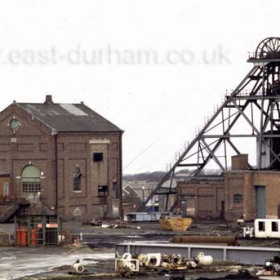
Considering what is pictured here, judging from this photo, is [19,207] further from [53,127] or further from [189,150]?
[189,150]

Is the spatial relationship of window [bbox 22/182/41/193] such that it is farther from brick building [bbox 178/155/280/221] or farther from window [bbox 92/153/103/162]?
brick building [bbox 178/155/280/221]

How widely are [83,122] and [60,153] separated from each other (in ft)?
13.9

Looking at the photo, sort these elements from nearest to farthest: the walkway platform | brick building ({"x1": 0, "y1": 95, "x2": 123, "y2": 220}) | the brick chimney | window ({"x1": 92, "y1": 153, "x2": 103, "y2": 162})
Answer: the walkway platform
brick building ({"x1": 0, "y1": 95, "x2": 123, "y2": 220})
window ({"x1": 92, "y1": 153, "x2": 103, "y2": 162})
the brick chimney

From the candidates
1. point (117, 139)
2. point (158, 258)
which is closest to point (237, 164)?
point (117, 139)

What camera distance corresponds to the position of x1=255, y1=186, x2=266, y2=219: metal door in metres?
83.4

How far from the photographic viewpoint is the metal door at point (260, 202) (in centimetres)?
8338

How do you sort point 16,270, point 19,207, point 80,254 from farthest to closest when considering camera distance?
1. point 19,207
2. point 80,254
3. point 16,270

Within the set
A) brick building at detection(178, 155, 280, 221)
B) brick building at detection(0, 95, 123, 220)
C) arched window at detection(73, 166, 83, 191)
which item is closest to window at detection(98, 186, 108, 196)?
brick building at detection(0, 95, 123, 220)

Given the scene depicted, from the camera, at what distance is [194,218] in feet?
285

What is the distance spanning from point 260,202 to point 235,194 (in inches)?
78.8

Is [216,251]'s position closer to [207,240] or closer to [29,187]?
[207,240]

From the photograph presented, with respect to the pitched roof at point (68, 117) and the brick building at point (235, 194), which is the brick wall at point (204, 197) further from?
the pitched roof at point (68, 117)

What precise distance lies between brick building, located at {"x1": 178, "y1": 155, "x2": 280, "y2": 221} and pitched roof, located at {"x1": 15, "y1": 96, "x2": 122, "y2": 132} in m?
7.80

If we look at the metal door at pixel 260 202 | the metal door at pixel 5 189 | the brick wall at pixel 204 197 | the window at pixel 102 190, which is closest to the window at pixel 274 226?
the metal door at pixel 260 202
